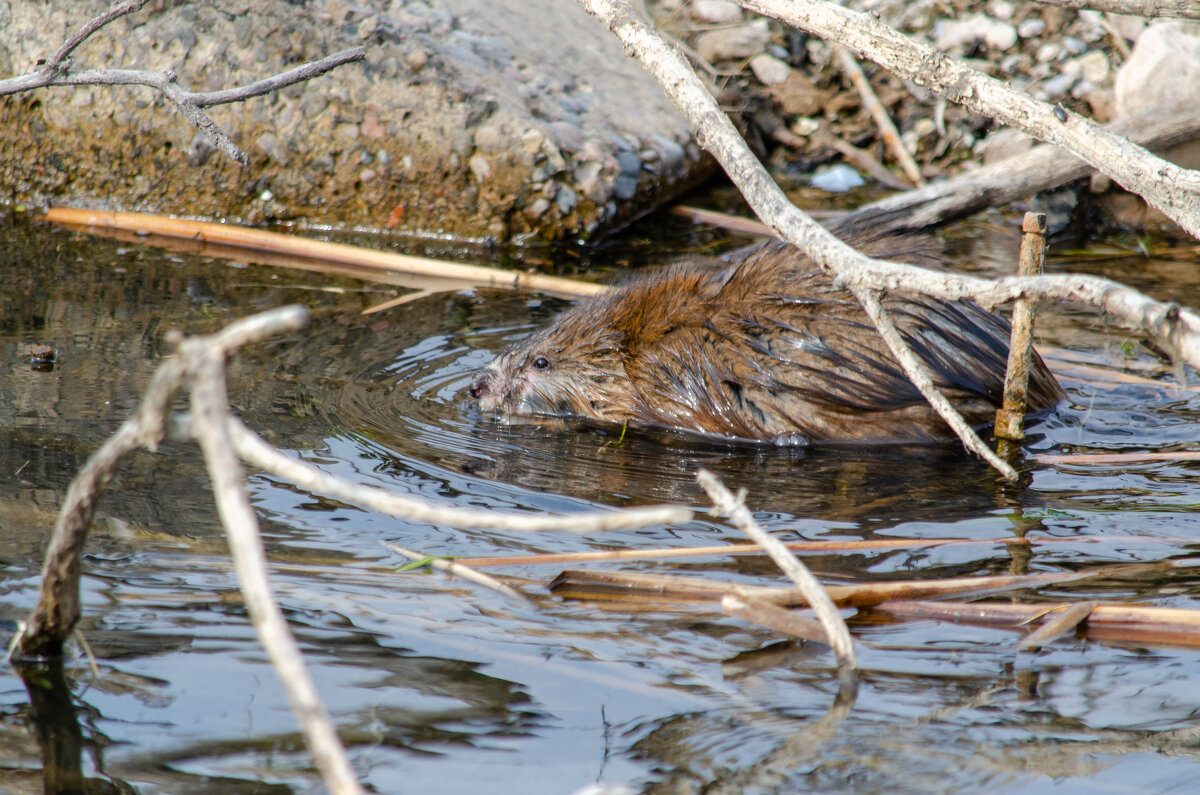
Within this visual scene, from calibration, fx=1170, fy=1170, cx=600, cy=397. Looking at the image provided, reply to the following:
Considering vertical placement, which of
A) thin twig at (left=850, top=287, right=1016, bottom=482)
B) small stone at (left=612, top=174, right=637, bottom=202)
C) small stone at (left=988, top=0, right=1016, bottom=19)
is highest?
small stone at (left=988, top=0, right=1016, bottom=19)

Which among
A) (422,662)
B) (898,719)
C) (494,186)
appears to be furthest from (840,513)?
(494,186)

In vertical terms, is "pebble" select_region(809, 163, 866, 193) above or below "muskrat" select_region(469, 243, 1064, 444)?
above

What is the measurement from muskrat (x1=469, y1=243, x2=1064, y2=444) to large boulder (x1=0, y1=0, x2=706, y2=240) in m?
2.18

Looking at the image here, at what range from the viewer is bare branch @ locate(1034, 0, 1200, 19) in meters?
3.10

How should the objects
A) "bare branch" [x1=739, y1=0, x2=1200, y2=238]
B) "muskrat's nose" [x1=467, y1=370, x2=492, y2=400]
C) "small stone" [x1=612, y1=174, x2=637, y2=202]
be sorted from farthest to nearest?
"small stone" [x1=612, y1=174, x2=637, y2=202], "muskrat's nose" [x1=467, y1=370, x2=492, y2=400], "bare branch" [x1=739, y1=0, x2=1200, y2=238]

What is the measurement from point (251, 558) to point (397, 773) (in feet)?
2.39

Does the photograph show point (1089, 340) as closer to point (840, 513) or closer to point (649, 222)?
point (840, 513)

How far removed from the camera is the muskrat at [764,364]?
3844mm

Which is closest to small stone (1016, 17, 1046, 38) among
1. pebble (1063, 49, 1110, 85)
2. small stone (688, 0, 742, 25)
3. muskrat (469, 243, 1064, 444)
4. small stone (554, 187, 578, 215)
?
pebble (1063, 49, 1110, 85)

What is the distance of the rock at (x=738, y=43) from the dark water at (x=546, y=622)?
4332 mm

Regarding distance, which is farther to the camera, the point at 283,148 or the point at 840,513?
the point at 283,148

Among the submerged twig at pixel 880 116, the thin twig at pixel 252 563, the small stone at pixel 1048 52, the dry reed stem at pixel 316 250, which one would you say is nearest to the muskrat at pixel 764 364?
the dry reed stem at pixel 316 250

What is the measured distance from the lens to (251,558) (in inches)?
55.3

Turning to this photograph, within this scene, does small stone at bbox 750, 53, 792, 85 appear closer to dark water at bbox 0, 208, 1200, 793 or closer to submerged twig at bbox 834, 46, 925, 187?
submerged twig at bbox 834, 46, 925, 187
